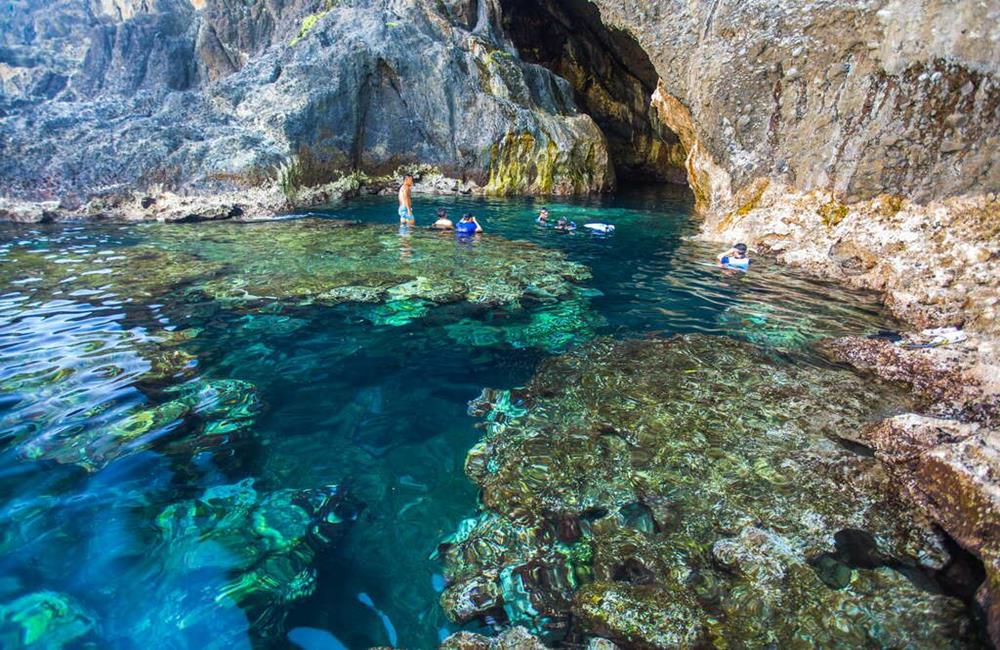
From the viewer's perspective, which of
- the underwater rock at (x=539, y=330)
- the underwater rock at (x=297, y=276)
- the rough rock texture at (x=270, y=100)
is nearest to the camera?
the underwater rock at (x=539, y=330)

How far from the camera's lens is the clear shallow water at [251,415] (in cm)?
327

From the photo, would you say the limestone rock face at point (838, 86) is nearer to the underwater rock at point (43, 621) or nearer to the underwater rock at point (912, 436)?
the underwater rock at point (912, 436)

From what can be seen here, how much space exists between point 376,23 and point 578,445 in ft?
93.9

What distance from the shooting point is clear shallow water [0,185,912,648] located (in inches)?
129

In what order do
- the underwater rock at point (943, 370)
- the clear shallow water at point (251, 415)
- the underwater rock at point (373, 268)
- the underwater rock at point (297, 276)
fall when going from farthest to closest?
the underwater rock at point (373, 268), the underwater rock at point (297, 276), the underwater rock at point (943, 370), the clear shallow water at point (251, 415)

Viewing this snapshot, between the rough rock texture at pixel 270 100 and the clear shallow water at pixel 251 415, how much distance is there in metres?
9.81

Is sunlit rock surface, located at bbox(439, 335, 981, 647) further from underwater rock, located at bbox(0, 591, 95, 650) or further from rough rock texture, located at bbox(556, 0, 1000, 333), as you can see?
rough rock texture, located at bbox(556, 0, 1000, 333)

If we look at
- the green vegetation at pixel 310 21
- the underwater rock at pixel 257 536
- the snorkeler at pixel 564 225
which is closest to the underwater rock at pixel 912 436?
the underwater rock at pixel 257 536

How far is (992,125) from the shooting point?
31.2ft

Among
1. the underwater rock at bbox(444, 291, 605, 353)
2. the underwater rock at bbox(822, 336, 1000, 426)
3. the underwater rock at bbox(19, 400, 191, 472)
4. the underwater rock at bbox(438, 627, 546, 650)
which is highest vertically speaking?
the underwater rock at bbox(822, 336, 1000, 426)

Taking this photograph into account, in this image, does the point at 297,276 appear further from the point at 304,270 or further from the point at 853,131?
the point at 853,131

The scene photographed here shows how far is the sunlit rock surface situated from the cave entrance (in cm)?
3490

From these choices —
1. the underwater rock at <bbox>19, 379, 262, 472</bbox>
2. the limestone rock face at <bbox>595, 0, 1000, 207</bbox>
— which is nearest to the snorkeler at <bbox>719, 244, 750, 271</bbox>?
the limestone rock face at <bbox>595, 0, 1000, 207</bbox>

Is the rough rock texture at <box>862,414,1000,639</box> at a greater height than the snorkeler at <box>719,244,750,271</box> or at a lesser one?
lesser
